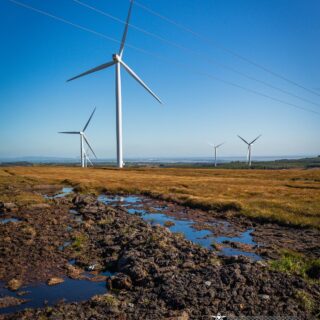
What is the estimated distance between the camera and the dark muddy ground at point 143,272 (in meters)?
10.1

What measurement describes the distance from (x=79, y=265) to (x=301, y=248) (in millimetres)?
12911

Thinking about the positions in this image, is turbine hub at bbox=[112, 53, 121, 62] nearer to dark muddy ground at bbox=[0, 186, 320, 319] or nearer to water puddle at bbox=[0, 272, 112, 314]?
dark muddy ground at bbox=[0, 186, 320, 319]

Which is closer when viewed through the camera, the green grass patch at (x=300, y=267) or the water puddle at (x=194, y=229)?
the green grass patch at (x=300, y=267)

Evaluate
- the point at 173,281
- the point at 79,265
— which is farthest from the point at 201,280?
the point at 79,265

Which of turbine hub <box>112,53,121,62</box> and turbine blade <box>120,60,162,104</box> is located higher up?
turbine hub <box>112,53,121,62</box>

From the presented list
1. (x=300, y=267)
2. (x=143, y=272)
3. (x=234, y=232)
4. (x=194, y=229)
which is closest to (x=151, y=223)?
(x=194, y=229)

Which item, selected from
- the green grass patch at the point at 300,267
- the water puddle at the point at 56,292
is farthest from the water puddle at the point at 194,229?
the water puddle at the point at 56,292

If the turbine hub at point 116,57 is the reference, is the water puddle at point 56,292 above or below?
below

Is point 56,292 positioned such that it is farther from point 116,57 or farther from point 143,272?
point 116,57

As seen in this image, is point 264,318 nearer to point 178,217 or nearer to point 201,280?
point 201,280

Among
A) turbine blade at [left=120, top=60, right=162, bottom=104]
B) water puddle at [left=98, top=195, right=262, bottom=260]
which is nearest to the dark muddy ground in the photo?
water puddle at [left=98, top=195, right=262, bottom=260]

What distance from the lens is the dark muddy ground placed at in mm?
10078

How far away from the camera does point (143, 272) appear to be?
12703mm

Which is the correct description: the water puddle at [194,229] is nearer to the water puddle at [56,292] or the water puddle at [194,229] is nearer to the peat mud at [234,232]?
the peat mud at [234,232]
